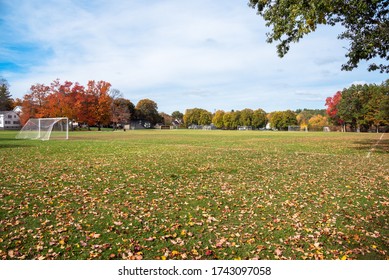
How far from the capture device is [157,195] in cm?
934

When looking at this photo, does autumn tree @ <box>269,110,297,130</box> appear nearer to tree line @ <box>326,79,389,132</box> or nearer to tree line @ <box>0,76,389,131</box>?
tree line @ <box>0,76,389,131</box>

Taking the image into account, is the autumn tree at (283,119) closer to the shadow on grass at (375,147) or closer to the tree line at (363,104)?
the tree line at (363,104)

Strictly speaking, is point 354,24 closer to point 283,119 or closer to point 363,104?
point 363,104

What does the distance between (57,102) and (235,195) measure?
76.3 meters

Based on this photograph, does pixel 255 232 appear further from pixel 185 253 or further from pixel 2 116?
pixel 2 116

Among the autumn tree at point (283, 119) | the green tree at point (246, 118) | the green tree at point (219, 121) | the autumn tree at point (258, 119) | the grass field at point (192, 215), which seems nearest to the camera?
the grass field at point (192, 215)

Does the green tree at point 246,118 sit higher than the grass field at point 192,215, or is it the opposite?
the green tree at point 246,118

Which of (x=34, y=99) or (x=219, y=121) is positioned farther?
(x=219, y=121)

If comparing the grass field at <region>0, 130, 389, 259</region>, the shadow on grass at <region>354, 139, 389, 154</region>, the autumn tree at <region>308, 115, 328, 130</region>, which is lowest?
the grass field at <region>0, 130, 389, 259</region>

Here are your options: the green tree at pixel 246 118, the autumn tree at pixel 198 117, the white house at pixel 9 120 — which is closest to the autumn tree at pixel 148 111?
the autumn tree at pixel 198 117

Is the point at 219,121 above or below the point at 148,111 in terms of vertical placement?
below

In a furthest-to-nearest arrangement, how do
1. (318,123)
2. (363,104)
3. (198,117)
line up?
(198,117) < (318,123) < (363,104)

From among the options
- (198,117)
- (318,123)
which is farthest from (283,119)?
(198,117)

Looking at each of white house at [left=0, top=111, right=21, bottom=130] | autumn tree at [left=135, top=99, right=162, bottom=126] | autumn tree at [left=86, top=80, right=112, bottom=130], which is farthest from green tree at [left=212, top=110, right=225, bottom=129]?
white house at [left=0, top=111, right=21, bottom=130]
